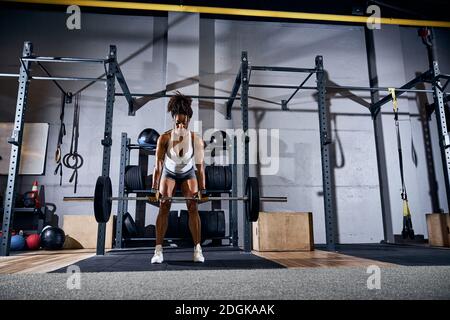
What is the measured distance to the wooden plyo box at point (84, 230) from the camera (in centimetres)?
400

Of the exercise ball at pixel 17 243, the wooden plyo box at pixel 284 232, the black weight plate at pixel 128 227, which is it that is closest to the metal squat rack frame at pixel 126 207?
the black weight plate at pixel 128 227

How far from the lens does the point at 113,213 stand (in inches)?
173

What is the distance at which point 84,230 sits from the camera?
4031mm

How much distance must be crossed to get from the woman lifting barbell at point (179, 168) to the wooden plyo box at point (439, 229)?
125 inches

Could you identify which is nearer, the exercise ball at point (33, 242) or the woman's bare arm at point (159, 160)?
the woman's bare arm at point (159, 160)

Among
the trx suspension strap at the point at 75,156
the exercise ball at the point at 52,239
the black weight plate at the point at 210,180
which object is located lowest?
the exercise ball at the point at 52,239

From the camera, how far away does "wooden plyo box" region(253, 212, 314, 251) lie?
142 inches

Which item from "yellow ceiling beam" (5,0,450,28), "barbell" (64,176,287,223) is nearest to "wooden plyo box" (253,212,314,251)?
"barbell" (64,176,287,223)

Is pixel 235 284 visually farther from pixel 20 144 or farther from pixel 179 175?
pixel 20 144

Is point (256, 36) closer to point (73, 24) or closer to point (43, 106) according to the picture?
point (73, 24)

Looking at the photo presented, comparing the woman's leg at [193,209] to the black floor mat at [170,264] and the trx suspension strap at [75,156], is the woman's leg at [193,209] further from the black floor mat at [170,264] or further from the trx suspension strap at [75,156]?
the trx suspension strap at [75,156]

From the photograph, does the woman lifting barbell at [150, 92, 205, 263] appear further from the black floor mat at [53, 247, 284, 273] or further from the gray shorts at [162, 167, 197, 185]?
the black floor mat at [53, 247, 284, 273]
